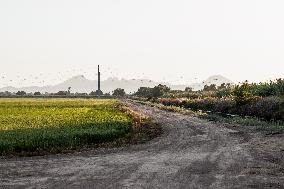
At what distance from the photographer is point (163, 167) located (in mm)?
17906

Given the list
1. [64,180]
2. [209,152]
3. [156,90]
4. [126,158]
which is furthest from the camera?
[156,90]

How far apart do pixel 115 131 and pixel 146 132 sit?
3.28 metres

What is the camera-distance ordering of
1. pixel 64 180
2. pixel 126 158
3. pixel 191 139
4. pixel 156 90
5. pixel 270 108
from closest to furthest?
pixel 64 180 → pixel 126 158 → pixel 191 139 → pixel 270 108 → pixel 156 90

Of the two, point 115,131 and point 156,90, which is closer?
point 115,131

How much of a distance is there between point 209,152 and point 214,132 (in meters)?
9.31

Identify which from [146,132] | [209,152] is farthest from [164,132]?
[209,152]

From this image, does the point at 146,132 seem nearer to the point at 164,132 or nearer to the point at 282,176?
the point at 164,132

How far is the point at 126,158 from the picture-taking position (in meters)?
20.5

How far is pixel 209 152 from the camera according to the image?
21953 mm

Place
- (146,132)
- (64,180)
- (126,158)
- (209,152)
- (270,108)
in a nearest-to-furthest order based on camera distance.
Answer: (64,180), (126,158), (209,152), (146,132), (270,108)

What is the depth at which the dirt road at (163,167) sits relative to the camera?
14977 mm

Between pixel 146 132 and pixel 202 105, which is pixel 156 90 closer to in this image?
pixel 202 105

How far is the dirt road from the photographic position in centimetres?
1498

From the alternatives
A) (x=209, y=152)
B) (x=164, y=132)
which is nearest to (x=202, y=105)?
(x=164, y=132)
